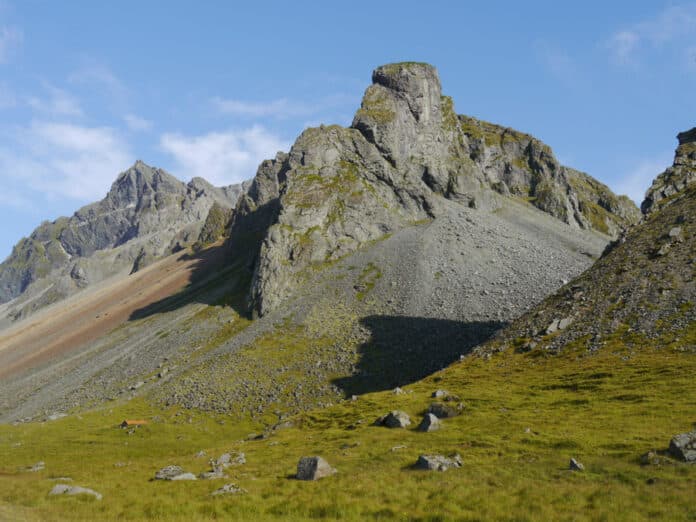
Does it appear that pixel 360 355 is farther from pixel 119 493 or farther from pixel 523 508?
pixel 523 508

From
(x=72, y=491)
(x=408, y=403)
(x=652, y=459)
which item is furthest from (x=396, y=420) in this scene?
(x=72, y=491)

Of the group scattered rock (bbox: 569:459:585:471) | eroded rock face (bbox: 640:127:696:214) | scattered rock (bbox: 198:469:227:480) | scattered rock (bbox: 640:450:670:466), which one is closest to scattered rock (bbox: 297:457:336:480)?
scattered rock (bbox: 198:469:227:480)

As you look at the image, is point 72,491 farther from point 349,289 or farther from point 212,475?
point 349,289

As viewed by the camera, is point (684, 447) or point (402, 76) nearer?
point (684, 447)

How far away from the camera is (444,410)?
4491 cm

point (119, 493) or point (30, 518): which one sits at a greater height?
point (30, 518)

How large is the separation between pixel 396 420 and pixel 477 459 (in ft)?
51.8

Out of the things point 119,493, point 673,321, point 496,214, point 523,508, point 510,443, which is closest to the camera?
point 523,508

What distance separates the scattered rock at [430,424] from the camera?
1622 inches

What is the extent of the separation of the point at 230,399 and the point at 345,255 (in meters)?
60.1

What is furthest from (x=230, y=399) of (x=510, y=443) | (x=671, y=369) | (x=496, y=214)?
(x=496, y=214)

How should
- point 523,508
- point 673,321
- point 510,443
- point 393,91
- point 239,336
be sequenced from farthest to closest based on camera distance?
1. point 393,91
2. point 239,336
3. point 673,321
4. point 510,443
5. point 523,508

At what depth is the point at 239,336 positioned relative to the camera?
107438mm

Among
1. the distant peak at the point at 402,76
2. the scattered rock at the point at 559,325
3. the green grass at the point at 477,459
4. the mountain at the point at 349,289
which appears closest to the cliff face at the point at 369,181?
the distant peak at the point at 402,76
